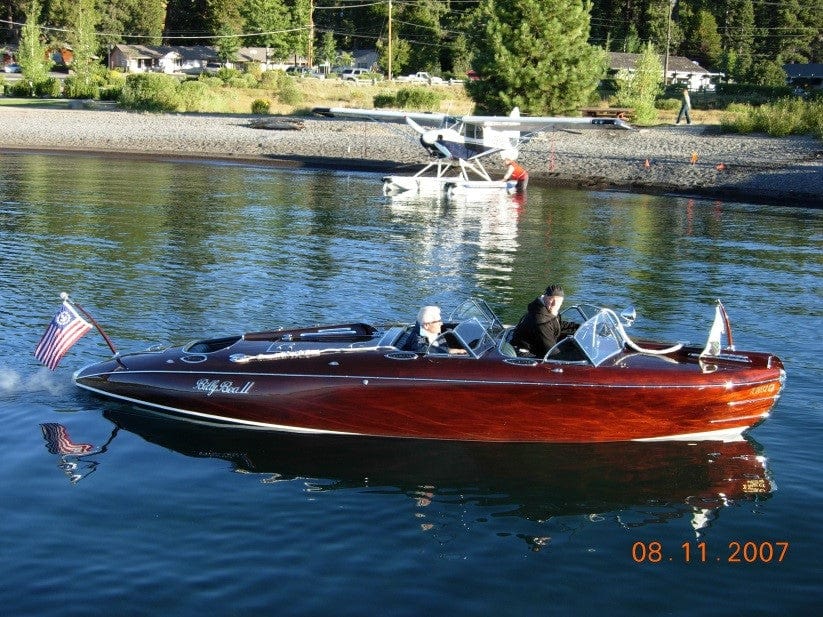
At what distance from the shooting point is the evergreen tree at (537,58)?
172 ft

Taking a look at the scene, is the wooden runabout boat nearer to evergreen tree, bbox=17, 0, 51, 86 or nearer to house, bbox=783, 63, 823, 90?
evergreen tree, bbox=17, 0, 51, 86

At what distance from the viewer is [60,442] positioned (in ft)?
36.6

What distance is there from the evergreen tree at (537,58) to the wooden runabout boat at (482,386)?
140 feet

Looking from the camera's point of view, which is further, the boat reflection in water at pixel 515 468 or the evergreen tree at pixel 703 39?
the evergreen tree at pixel 703 39

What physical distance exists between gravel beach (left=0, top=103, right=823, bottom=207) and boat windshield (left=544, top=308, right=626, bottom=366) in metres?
27.7

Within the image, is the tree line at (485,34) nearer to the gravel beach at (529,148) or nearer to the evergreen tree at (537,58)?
the evergreen tree at (537,58)

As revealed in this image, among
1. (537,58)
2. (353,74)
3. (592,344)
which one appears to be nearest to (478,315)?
(592,344)

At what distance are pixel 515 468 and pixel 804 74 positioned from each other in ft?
252

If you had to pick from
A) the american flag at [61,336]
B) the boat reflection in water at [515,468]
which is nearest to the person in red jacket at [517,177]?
the boat reflection in water at [515,468]

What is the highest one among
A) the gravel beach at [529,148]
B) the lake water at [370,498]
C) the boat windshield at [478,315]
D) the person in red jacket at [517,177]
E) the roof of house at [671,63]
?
the roof of house at [671,63]

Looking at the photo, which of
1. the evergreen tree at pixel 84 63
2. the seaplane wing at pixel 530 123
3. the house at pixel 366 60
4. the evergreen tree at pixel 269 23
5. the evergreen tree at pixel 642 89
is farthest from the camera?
the house at pixel 366 60

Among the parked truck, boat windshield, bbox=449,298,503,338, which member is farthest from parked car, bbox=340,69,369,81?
boat windshield, bbox=449,298,503,338

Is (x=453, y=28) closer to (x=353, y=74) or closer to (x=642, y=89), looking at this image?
(x=353, y=74)

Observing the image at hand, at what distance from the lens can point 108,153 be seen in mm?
49406
